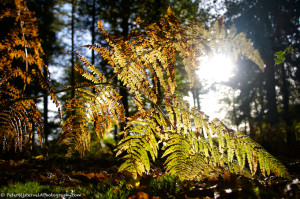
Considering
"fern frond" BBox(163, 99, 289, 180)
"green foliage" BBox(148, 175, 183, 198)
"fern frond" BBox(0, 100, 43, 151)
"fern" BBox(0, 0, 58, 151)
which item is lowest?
"green foliage" BBox(148, 175, 183, 198)

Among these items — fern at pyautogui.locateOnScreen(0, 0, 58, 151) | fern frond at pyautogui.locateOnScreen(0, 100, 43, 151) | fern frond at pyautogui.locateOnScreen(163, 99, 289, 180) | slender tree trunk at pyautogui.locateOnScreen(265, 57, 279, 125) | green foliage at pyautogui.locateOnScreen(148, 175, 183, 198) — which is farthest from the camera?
slender tree trunk at pyautogui.locateOnScreen(265, 57, 279, 125)

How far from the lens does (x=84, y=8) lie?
1106cm

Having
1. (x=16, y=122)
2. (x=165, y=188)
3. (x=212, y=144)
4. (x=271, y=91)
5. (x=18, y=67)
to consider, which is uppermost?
(x=271, y=91)

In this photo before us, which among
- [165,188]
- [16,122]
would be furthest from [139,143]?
[165,188]

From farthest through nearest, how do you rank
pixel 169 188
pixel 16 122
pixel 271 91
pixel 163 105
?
pixel 271 91 < pixel 169 188 < pixel 16 122 < pixel 163 105

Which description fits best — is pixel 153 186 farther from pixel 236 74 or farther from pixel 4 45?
pixel 236 74

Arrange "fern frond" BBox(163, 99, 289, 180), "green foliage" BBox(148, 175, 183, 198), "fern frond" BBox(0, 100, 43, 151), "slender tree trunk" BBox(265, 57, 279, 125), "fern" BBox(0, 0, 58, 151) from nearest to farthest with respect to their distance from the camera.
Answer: "fern" BBox(0, 0, 58, 151) → "fern frond" BBox(163, 99, 289, 180) → "fern frond" BBox(0, 100, 43, 151) → "green foliage" BBox(148, 175, 183, 198) → "slender tree trunk" BBox(265, 57, 279, 125)

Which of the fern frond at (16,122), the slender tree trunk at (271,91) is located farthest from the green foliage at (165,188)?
the slender tree trunk at (271,91)

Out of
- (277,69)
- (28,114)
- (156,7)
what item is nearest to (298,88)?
(277,69)

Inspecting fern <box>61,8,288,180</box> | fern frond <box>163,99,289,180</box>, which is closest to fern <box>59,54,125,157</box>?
fern <box>61,8,288,180</box>

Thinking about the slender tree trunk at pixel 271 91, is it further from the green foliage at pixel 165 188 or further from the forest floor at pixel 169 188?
the green foliage at pixel 165 188

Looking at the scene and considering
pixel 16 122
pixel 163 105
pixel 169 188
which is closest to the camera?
pixel 163 105

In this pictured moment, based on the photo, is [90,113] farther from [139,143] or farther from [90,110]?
[139,143]

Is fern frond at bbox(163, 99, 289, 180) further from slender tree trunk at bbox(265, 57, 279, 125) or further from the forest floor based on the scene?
slender tree trunk at bbox(265, 57, 279, 125)
